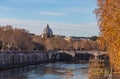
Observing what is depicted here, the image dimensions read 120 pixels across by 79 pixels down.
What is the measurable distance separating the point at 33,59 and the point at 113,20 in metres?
59.6

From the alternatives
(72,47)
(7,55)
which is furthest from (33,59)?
(72,47)

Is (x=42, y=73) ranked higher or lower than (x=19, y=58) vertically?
lower

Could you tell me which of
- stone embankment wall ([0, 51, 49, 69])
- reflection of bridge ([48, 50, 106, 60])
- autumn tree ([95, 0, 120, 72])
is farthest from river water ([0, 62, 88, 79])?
reflection of bridge ([48, 50, 106, 60])

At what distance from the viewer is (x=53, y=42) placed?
10969cm

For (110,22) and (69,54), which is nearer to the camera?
(110,22)

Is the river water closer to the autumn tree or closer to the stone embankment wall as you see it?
the stone embankment wall

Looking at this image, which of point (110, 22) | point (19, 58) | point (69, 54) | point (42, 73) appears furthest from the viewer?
point (69, 54)

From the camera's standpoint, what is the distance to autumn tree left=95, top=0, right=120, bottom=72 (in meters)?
13.2

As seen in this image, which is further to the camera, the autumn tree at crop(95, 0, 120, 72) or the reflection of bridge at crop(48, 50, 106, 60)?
the reflection of bridge at crop(48, 50, 106, 60)

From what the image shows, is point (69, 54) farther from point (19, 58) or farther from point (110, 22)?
point (110, 22)

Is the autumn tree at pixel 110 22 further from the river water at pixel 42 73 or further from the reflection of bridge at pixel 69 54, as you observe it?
the reflection of bridge at pixel 69 54

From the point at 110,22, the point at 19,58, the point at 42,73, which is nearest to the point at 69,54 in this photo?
the point at 19,58

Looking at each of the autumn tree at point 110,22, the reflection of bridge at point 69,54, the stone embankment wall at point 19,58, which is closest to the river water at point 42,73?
the stone embankment wall at point 19,58

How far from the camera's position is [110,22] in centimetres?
1350
